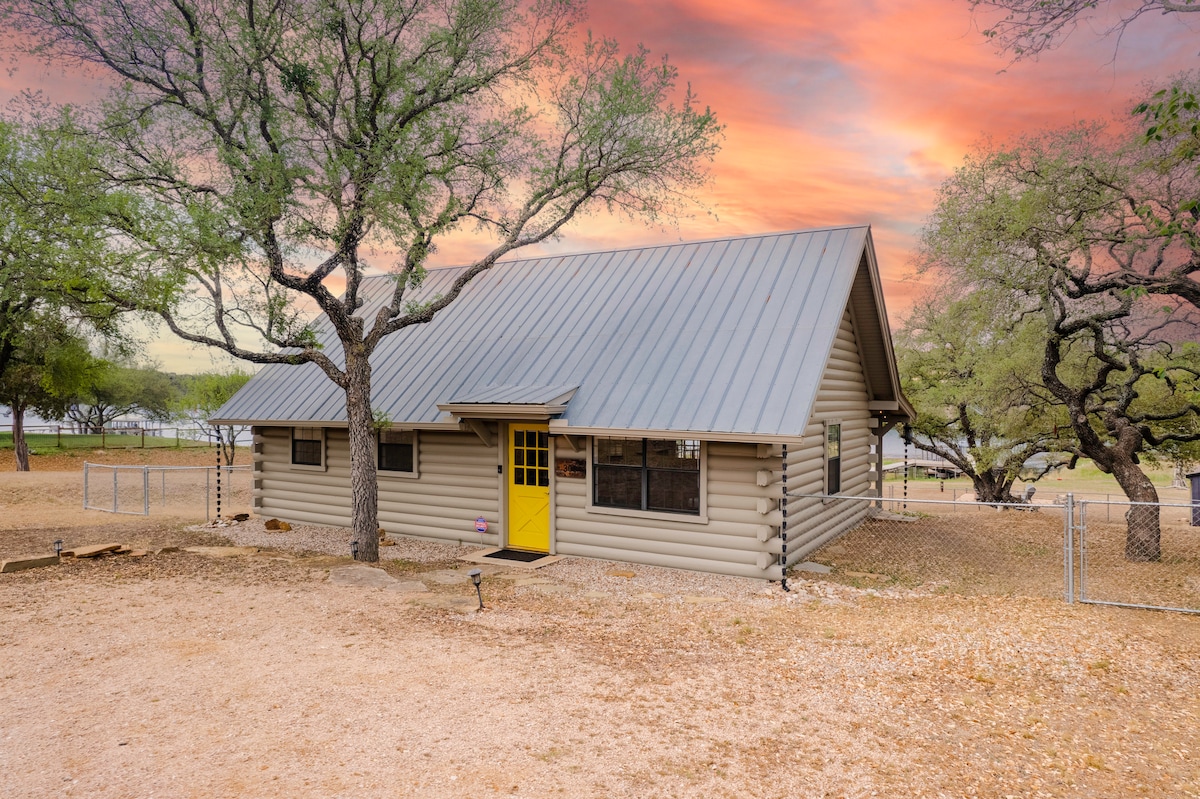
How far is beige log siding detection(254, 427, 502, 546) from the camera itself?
1371 cm

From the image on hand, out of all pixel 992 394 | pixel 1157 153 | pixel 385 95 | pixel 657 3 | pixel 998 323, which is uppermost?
pixel 657 3

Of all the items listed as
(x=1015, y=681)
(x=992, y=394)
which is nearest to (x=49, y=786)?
(x=1015, y=681)

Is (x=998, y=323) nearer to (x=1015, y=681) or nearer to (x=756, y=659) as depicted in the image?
(x=1015, y=681)

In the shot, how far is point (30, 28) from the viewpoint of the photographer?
11.1m

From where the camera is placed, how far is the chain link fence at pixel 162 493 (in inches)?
772

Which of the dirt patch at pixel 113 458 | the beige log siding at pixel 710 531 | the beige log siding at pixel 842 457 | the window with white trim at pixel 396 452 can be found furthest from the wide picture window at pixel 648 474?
the dirt patch at pixel 113 458

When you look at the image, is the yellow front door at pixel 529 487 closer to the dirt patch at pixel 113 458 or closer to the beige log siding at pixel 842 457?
the beige log siding at pixel 842 457

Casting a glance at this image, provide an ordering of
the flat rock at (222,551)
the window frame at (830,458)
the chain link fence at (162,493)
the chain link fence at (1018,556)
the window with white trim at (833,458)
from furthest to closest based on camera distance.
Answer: the chain link fence at (162,493) → the window with white trim at (833,458) → the window frame at (830,458) → the flat rock at (222,551) → the chain link fence at (1018,556)

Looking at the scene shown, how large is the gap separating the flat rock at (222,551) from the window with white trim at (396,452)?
9.83ft

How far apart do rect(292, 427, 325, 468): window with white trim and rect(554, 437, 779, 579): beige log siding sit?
699cm

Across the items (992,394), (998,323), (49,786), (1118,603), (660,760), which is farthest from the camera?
(992,394)

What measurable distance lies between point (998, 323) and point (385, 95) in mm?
12800

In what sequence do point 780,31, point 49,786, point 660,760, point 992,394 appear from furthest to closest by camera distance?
point 992,394
point 780,31
point 660,760
point 49,786

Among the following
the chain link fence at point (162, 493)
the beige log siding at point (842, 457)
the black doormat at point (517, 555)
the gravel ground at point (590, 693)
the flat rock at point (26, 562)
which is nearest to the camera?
the gravel ground at point (590, 693)
